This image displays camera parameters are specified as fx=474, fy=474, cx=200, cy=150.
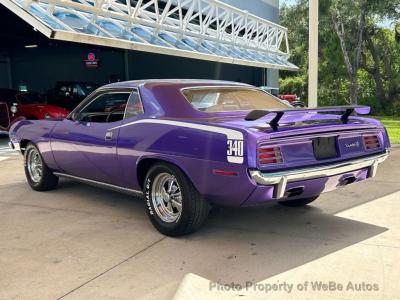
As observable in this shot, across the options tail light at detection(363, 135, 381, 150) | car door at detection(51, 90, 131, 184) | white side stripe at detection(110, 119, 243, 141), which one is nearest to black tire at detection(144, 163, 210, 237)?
white side stripe at detection(110, 119, 243, 141)

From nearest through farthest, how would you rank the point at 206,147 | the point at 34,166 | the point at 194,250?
the point at 206,147 → the point at 194,250 → the point at 34,166

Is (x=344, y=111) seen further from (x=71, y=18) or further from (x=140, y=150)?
(x=71, y=18)

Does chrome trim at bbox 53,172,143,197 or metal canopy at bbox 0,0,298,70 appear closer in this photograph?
chrome trim at bbox 53,172,143,197

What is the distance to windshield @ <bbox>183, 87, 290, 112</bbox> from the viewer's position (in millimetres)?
4963

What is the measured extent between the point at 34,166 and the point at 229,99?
325 cm

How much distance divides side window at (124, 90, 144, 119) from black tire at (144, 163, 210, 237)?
664 mm

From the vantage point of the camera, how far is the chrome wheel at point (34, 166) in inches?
267

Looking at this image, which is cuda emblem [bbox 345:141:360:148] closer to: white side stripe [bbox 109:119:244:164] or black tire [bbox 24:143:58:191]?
white side stripe [bbox 109:119:244:164]

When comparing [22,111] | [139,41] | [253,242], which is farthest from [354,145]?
[22,111]

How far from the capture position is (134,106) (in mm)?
5102

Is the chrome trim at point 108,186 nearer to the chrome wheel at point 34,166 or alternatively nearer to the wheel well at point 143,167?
the wheel well at point 143,167

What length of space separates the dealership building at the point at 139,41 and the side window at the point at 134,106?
21.4ft

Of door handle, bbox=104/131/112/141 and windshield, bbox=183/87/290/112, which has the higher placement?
windshield, bbox=183/87/290/112

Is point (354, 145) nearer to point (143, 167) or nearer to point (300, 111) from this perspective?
point (300, 111)
